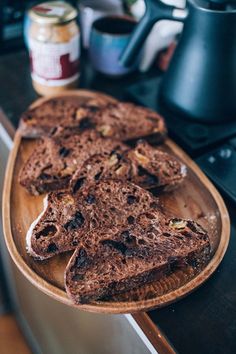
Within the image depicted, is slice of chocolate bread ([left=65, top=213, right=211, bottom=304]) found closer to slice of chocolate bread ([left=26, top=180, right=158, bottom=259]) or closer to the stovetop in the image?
slice of chocolate bread ([left=26, top=180, right=158, bottom=259])

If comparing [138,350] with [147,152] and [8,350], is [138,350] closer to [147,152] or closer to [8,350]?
[147,152]

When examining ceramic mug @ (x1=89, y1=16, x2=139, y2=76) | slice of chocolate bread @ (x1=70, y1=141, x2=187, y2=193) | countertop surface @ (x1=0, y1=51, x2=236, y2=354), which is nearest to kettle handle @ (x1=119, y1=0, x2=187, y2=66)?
ceramic mug @ (x1=89, y1=16, x2=139, y2=76)

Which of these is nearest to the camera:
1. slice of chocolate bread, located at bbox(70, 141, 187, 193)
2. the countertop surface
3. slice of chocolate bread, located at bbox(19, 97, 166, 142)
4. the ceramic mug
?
the countertop surface

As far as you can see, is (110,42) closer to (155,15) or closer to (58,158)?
(155,15)

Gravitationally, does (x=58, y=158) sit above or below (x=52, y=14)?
below

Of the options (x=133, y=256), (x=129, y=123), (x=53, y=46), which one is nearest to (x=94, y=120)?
(x=129, y=123)

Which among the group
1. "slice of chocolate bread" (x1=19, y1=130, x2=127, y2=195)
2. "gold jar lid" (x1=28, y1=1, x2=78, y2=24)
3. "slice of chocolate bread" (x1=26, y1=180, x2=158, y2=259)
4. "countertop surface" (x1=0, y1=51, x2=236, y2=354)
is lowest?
"countertop surface" (x1=0, y1=51, x2=236, y2=354)

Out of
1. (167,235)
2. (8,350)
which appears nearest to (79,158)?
(167,235)
